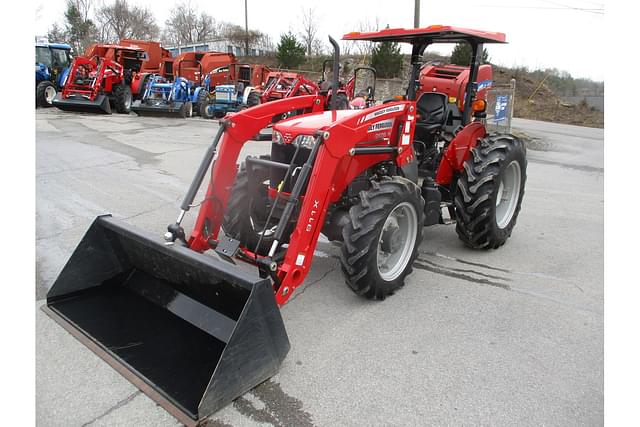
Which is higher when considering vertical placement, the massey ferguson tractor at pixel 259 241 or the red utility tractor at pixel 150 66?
the red utility tractor at pixel 150 66

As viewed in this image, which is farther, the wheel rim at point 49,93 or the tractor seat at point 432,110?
the wheel rim at point 49,93

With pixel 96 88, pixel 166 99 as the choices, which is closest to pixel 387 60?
pixel 166 99

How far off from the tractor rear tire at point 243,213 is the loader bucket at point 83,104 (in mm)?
14988

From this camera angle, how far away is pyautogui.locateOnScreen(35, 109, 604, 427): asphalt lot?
265cm

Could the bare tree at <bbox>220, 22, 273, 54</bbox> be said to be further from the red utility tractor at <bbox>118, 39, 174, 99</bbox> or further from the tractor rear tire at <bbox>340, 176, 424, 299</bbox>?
the tractor rear tire at <bbox>340, 176, 424, 299</bbox>

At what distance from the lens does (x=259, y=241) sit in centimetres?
346

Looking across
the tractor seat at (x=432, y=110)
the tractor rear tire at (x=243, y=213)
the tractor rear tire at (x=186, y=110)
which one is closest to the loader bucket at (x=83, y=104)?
the tractor rear tire at (x=186, y=110)

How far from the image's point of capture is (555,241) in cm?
566

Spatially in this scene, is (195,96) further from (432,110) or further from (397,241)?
(397,241)

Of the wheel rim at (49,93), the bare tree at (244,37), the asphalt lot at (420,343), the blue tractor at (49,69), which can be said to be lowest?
the asphalt lot at (420,343)

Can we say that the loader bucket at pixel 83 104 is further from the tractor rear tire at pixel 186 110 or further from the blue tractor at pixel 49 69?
the tractor rear tire at pixel 186 110

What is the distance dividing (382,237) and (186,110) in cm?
1540

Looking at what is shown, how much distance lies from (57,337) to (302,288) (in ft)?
6.24

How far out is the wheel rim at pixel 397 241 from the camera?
3877mm
